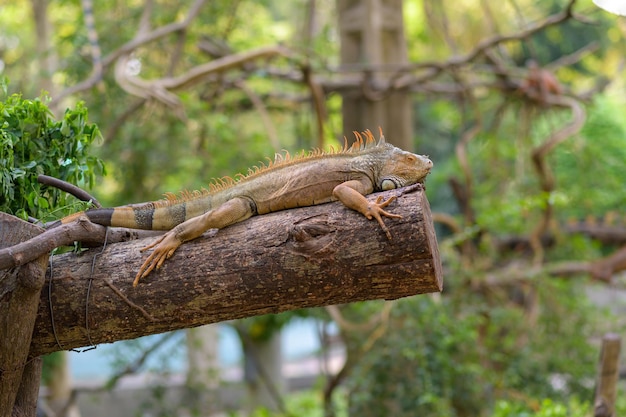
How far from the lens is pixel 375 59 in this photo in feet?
30.6

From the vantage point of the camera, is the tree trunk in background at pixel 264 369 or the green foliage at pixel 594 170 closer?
the green foliage at pixel 594 170

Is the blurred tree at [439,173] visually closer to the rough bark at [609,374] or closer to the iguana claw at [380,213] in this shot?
the rough bark at [609,374]

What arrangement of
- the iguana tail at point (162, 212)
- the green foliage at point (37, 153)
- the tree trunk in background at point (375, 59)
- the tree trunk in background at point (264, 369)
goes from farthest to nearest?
the tree trunk in background at point (264, 369) < the tree trunk in background at point (375, 59) < the iguana tail at point (162, 212) < the green foliage at point (37, 153)

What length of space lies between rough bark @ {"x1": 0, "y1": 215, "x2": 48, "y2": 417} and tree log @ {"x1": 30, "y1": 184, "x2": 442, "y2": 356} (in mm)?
149

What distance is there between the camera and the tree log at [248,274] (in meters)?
3.09

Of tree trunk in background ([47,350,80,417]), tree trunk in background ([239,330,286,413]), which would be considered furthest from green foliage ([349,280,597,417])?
tree trunk in background ([47,350,80,417])

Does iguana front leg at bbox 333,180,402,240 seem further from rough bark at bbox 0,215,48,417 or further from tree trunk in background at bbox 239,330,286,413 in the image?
tree trunk in background at bbox 239,330,286,413

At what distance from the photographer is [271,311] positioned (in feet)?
11.0

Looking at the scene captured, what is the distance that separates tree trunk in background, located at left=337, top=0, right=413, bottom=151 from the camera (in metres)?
9.34

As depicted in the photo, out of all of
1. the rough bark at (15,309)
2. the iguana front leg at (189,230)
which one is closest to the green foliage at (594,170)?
the iguana front leg at (189,230)

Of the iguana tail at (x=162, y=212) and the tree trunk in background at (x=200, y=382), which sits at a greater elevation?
the iguana tail at (x=162, y=212)

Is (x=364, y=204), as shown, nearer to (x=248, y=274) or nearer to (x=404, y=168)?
(x=248, y=274)

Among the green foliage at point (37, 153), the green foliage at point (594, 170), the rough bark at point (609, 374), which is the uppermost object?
the green foliage at point (594, 170)

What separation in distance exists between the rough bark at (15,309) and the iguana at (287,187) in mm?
303
